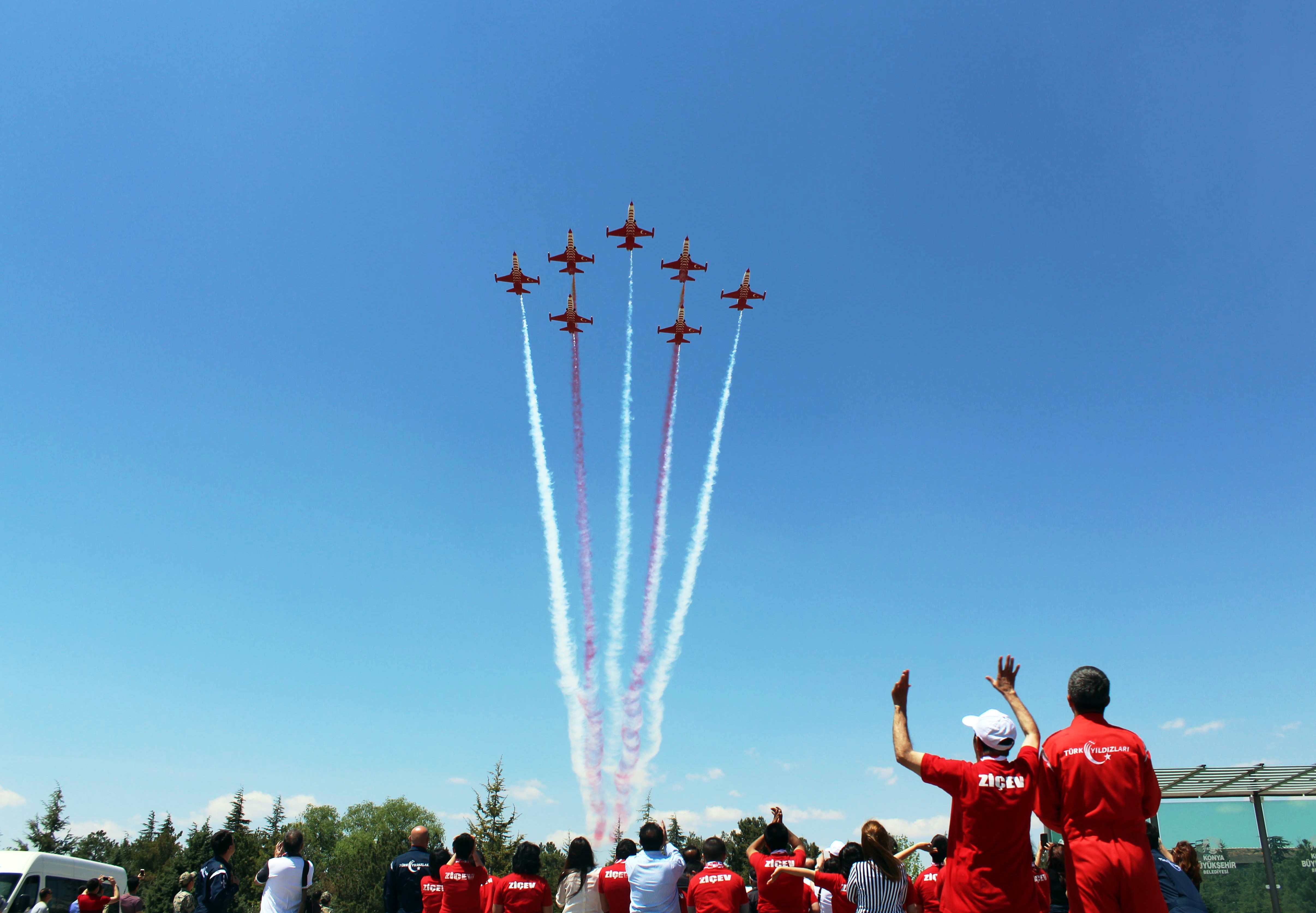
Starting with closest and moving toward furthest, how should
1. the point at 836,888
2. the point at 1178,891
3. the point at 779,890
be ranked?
the point at 1178,891
the point at 836,888
the point at 779,890

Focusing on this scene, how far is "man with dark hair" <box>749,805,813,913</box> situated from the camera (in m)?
10.5

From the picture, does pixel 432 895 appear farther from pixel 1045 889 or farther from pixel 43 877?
pixel 43 877

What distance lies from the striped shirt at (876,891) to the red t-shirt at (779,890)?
1496mm

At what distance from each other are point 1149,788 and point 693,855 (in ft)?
33.5

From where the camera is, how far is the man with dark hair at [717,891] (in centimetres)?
943

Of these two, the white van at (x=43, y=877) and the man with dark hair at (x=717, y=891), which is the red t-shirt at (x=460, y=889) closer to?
the man with dark hair at (x=717, y=891)

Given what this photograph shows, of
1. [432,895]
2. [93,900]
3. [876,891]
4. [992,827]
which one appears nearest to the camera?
[992,827]

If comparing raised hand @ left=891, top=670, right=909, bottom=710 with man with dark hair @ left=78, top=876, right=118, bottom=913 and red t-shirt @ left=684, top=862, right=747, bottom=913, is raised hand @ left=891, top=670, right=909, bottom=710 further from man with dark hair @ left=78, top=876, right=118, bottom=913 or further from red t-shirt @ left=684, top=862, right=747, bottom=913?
man with dark hair @ left=78, top=876, right=118, bottom=913

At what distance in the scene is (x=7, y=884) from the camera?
22.4m

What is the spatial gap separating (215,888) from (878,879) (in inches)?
362

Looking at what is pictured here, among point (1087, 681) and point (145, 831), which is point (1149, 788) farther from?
point (145, 831)

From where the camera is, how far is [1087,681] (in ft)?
19.7

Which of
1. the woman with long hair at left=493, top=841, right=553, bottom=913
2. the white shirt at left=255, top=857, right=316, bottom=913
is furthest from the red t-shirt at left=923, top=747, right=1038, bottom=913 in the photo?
the white shirt at left=255, top=857, right=316, bottom=913

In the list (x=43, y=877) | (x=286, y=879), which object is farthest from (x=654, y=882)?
(x=43, y=877)
